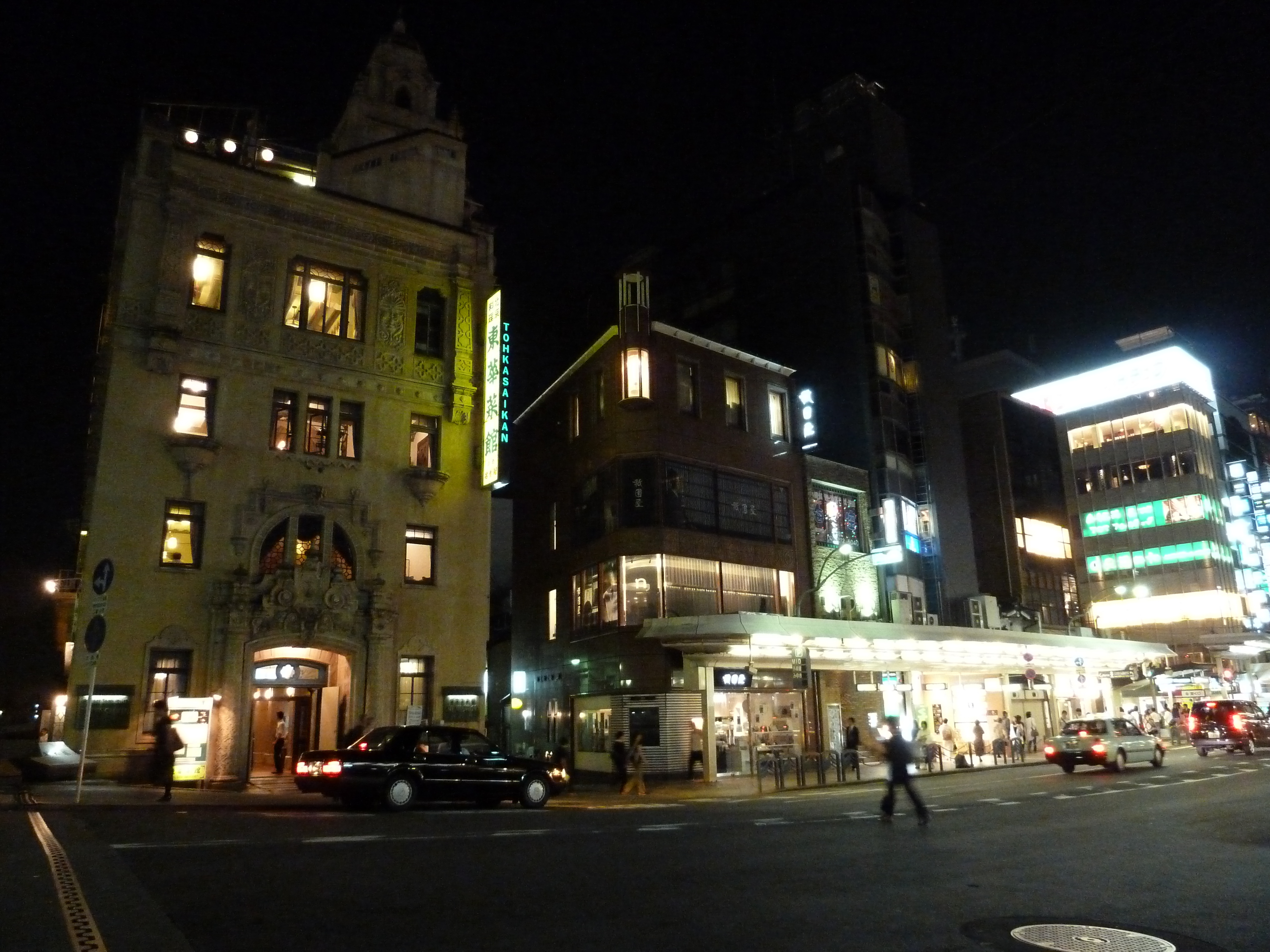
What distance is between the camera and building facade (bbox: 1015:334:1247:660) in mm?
69750

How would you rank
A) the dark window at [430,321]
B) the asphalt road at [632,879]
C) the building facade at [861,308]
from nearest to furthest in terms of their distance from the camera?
the asphalt road at [632,879]
the dark window at [430,321]
the building facade at [861,308]

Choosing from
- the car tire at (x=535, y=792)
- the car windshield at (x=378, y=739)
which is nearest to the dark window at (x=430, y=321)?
the car windshield at (x=378, y=739)

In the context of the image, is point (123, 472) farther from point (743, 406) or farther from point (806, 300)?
point (806, 300)

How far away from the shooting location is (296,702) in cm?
2872

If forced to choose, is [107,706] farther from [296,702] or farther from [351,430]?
[351,430]

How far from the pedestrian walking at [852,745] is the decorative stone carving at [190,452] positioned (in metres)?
20.4

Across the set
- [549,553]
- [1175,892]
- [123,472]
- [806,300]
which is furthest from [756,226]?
[1175,892]

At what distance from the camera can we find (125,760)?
2183 cm

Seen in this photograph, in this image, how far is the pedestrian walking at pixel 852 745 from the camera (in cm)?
2838

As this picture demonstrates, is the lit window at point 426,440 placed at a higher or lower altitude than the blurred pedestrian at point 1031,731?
higher

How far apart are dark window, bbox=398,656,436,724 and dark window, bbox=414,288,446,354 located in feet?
31.2

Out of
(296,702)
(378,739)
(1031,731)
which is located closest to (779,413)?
(1031,731)

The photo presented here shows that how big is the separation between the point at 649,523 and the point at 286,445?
12126mm

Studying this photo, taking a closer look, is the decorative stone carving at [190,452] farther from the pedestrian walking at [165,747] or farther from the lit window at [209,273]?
the pedestrian walking at [165,747]
